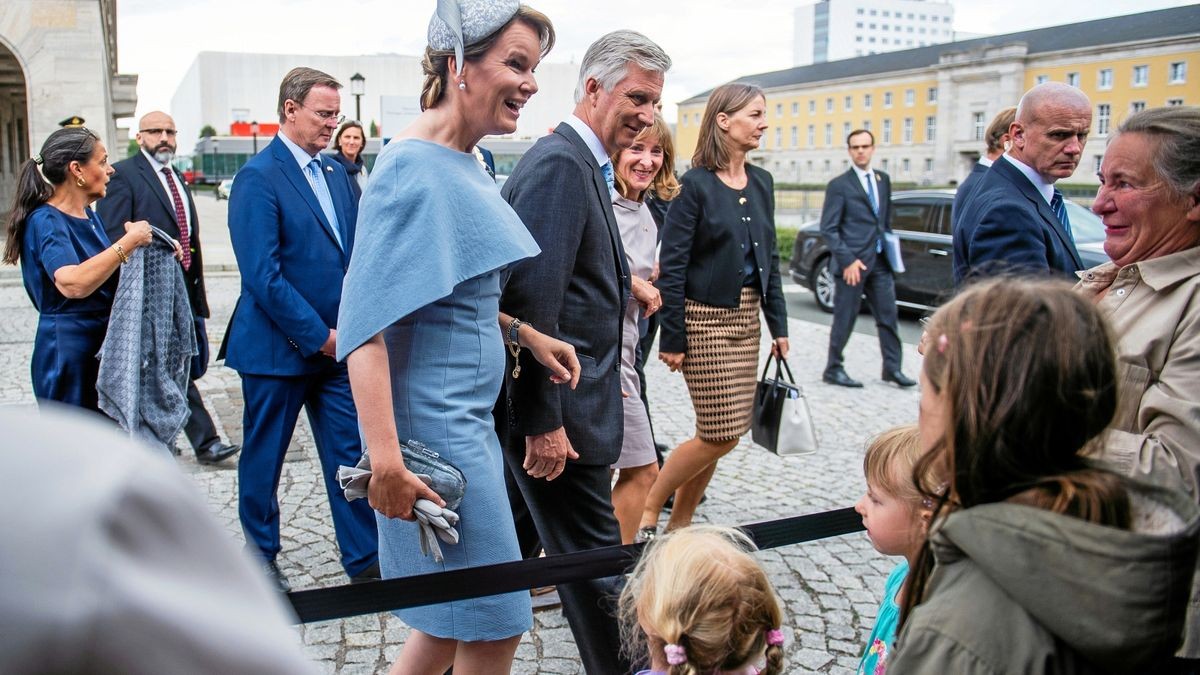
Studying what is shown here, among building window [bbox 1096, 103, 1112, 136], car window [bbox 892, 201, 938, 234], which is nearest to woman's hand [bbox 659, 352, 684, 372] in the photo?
car window [bbox 892, 201, 938, 234]

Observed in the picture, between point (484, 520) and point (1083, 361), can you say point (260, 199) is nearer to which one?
point (484, 520)

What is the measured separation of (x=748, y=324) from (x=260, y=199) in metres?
2.22

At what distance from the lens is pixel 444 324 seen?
236 cm

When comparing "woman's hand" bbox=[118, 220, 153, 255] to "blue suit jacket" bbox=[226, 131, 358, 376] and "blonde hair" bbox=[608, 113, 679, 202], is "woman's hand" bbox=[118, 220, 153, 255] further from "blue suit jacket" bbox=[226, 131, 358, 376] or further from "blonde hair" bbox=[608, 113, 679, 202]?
"blonde hair" bbox=[608, 113, 679, 202]

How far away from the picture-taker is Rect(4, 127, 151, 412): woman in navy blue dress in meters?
4.35

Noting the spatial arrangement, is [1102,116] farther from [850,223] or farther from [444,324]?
[444,324]

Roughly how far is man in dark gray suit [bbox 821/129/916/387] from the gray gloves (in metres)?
7.16

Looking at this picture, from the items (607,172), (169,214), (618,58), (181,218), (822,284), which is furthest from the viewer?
(822,284)

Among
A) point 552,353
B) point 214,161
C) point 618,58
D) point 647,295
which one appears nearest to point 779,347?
point 647,295

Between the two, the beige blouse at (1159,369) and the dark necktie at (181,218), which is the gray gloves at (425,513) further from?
the dark necktie at (181,218)

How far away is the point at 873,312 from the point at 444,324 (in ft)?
24.2

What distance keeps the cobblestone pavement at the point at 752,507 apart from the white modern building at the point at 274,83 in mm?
77135

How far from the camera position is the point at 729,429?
4.59 metres

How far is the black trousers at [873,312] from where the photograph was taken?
920 cm
